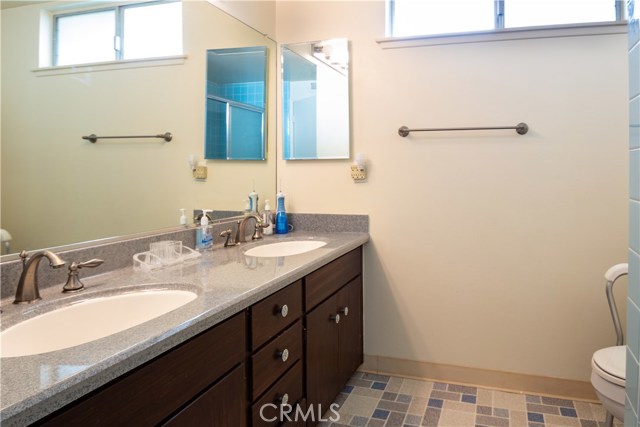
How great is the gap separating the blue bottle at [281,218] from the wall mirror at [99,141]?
439 mm

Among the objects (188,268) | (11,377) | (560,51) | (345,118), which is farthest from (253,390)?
(560,51)

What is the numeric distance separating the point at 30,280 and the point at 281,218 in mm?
1513

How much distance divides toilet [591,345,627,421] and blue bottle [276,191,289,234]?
63.2 inches

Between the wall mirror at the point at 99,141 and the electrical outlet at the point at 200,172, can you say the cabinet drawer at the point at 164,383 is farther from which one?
the electrical outlet at the point at 200,172

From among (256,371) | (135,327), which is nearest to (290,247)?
(256,371)

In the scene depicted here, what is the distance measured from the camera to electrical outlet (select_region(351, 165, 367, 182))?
2.50m

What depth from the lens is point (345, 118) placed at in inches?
99.9

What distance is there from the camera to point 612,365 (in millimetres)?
1669

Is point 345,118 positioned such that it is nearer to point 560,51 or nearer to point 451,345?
point 560,51

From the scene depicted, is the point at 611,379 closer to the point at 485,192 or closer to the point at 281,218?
the point at 485,192

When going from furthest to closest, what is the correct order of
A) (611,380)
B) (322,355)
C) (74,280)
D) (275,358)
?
(322,355), (611,380), (275,358), (74,280)

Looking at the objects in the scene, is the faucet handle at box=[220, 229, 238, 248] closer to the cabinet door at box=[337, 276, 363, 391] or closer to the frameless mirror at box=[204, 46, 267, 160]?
the frameless mirror at box=[204, 46, 267, 160]

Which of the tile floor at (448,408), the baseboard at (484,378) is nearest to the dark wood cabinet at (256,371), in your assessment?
the tile floor at (448,408)

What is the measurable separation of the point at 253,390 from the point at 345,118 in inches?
65.2
